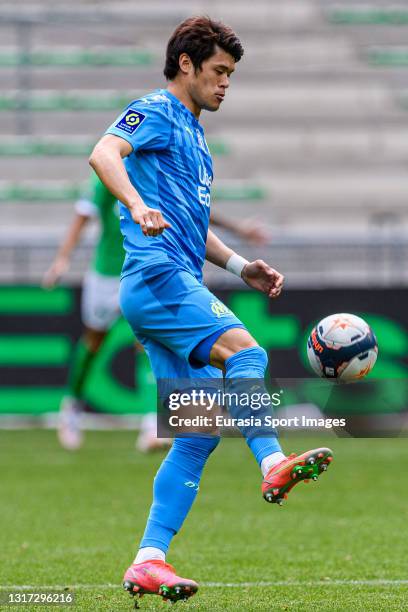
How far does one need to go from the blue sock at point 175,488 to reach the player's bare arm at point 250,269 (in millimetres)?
630

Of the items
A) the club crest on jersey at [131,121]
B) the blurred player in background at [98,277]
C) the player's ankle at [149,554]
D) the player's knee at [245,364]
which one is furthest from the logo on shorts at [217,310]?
the blurred player in background at [98,277]

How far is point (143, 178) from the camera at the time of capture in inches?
164

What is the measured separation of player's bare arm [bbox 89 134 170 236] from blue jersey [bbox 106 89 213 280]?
0.24ft

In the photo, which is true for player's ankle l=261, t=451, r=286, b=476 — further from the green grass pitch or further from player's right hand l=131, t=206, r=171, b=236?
player's right hand l=131, t=206, r=171, b=236

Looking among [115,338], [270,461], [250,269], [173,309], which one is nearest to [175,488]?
[270,461]

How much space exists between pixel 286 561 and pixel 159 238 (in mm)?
1831

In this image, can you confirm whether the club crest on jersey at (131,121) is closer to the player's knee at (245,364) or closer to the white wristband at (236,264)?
the white wristband at (236,264)

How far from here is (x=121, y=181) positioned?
380cm

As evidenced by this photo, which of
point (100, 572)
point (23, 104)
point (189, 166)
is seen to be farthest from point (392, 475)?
point (23, 104)

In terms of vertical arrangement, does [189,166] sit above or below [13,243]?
above

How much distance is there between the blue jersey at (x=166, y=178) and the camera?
13.4 ft

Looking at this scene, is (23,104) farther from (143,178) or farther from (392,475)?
(143,178)

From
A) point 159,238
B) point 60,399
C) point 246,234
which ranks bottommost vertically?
point 60,399

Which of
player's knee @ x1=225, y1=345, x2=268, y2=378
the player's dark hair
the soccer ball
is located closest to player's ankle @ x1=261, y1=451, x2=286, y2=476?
player's knee @ x1=225, y1=345, x2=268, y2=378
